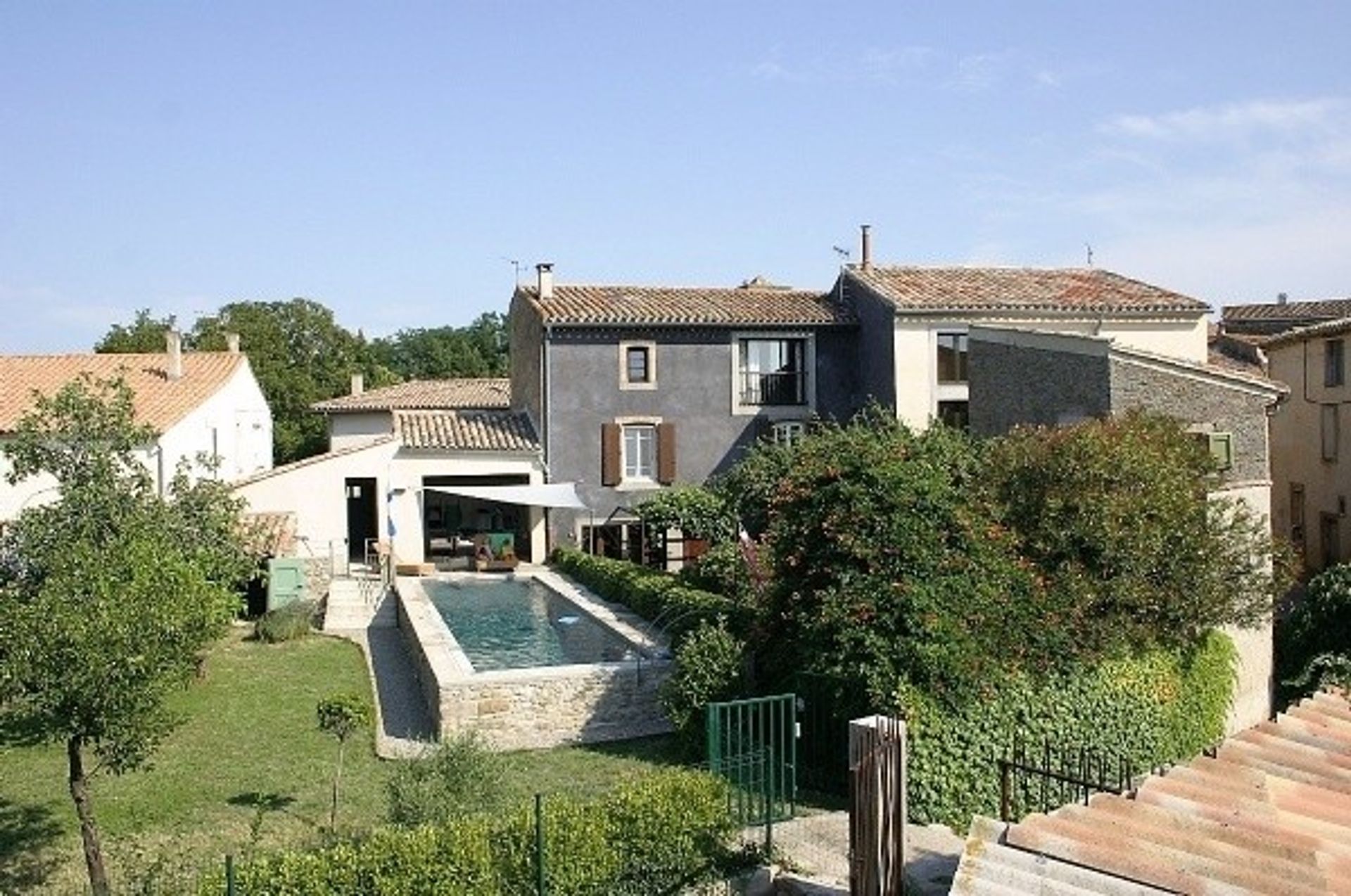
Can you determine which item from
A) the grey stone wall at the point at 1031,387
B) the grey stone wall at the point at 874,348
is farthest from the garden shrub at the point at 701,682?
the grey stone wall at the point at 874,348

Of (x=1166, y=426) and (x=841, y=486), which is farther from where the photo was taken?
(x=1166, y=426)

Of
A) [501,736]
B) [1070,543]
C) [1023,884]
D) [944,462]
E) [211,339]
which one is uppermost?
[211,339]

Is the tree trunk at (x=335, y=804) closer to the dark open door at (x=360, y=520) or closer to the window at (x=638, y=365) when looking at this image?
the window at (x=638, y=365)

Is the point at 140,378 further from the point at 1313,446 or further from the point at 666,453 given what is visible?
the point at 1313,446

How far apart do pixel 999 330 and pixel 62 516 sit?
18134mm

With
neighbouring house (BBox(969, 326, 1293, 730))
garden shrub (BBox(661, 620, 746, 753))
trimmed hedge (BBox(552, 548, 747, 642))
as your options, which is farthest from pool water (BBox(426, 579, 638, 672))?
neighbouring house (BBox(969, 326, 1293, 730))

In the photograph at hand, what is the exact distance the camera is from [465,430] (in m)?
32.8

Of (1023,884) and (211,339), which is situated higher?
(211,339)

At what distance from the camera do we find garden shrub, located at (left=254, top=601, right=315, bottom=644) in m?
23.3

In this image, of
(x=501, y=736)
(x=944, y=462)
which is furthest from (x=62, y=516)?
(x=944, y=462)

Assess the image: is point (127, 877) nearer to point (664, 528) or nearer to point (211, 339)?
point (664, 528)

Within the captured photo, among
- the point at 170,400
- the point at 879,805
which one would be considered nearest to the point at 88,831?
the point at 879,805

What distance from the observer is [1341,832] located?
6887mm

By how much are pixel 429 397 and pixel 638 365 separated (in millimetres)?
13220
